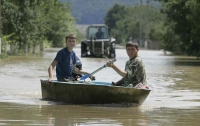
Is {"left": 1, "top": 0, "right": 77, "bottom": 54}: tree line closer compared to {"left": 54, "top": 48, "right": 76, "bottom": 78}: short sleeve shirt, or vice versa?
{"left": 54, "top": 48, "right": 76, "bottom": 78}: short sleeve shirt

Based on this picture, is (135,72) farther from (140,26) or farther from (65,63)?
(140,26)

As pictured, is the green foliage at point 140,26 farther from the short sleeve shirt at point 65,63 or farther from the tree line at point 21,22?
the short sleeve shirt at point 65,63

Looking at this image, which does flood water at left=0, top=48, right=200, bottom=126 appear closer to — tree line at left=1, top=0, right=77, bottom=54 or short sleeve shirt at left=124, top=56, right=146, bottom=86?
short sleeve shirt at left=124, top=56, right=146, bottom=86

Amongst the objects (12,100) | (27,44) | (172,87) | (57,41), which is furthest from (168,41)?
(12,100)

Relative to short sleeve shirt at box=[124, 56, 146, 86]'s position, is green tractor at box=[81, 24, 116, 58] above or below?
below

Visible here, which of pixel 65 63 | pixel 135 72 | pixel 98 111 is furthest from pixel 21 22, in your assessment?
pixel 98 111

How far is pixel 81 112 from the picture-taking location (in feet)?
41.9

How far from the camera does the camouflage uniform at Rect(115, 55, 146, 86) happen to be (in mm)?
14094

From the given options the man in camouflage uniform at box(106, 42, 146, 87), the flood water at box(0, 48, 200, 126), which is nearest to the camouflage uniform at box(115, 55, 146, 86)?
the man in camouflage uniform at box(106, 42, 146, 87)

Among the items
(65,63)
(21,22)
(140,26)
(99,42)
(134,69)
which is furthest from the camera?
(140,26)

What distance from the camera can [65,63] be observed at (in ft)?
49.0

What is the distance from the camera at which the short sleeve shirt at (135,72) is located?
14094mm

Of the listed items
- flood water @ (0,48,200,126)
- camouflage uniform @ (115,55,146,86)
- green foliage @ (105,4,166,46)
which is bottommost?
green foliage @ (105,4,166,46)

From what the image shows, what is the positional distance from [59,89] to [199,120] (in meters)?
3.76
